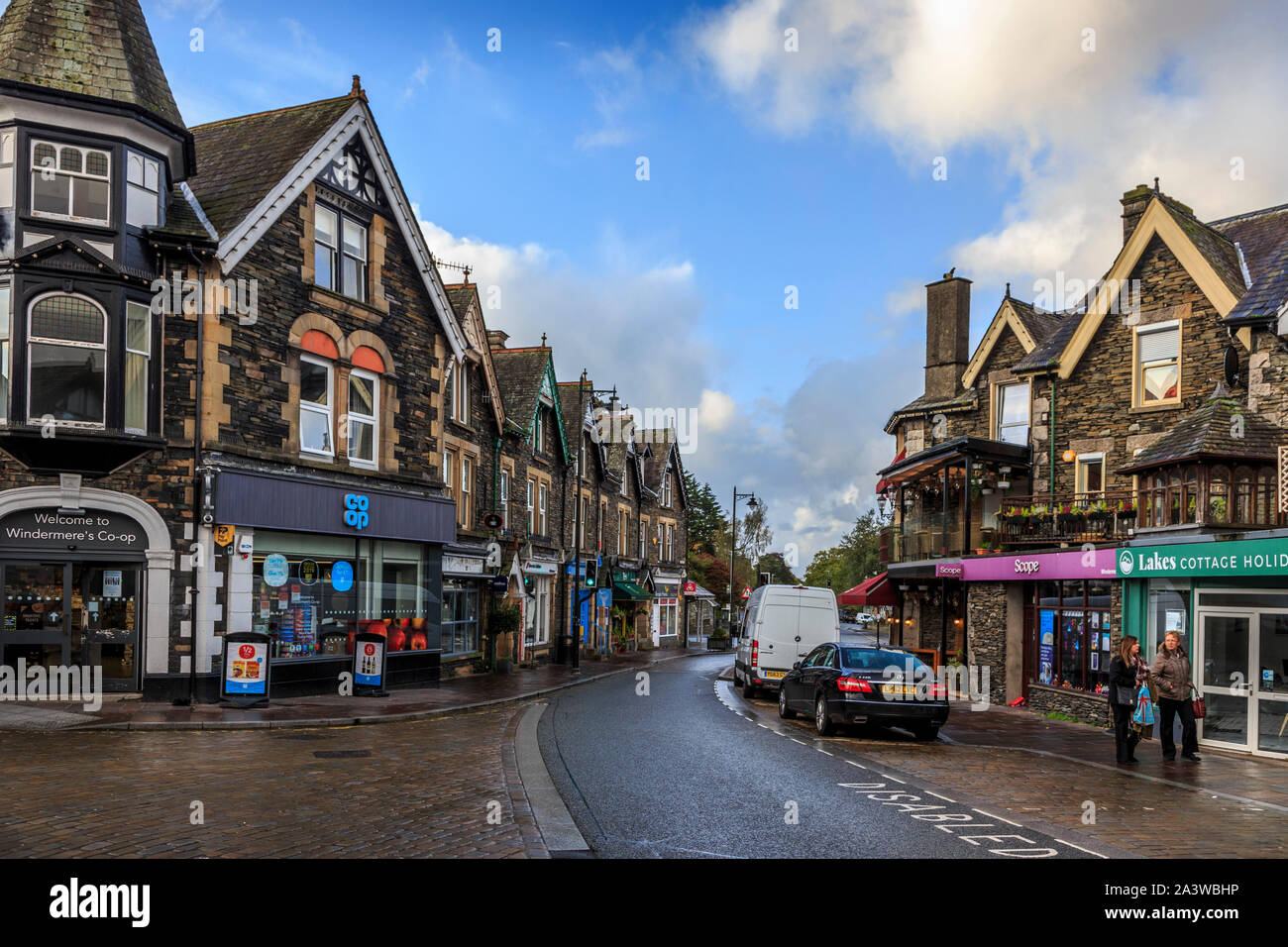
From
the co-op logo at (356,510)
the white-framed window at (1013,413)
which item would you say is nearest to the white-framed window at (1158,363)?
the white-framed window at (1013,413)

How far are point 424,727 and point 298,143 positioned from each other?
40.2 feet

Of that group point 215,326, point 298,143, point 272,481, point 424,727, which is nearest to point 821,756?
point 424,727

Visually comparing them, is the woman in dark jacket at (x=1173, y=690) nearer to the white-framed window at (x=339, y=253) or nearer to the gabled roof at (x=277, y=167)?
the gabled roof at (x=277, y=167)

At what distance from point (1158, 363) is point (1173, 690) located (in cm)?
1101

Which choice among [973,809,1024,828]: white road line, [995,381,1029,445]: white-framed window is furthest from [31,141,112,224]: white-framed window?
[995,381,1029,445]: white-framed window

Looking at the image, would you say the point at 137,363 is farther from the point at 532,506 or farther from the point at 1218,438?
the point at 532,506

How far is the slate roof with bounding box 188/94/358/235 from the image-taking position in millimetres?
20453

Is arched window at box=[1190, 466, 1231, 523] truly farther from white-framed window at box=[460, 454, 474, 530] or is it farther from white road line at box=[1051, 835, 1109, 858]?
white-framed window at box=[460, 454, 474, 530]

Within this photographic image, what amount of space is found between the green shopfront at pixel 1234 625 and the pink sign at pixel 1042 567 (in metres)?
1.89

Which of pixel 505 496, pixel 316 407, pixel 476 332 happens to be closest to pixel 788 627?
pixel 316 407

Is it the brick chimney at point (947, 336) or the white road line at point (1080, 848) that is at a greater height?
the brick chimney at point (947, 336)

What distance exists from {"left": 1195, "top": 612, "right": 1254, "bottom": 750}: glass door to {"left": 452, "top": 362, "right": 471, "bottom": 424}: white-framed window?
19.2 meters

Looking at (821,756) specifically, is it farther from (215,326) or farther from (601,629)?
(601,629)

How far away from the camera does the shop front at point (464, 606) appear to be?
1112 inches
